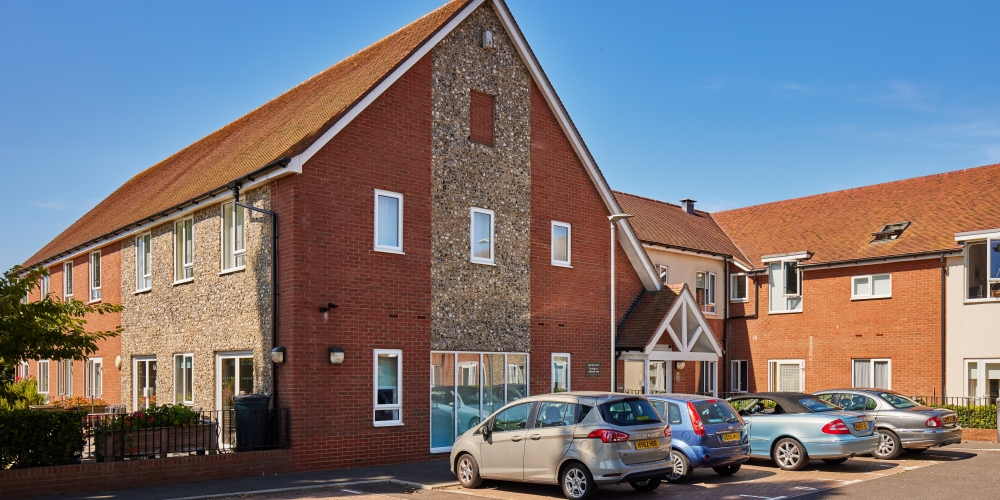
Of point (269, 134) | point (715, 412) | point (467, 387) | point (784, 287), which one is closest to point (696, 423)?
point (715, 412)

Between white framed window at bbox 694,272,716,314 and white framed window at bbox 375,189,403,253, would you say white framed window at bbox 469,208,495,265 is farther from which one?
white framed window at bbox 694,272,716,314

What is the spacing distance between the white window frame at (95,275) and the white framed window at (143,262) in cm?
303

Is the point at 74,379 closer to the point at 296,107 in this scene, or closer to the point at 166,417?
the point at 296,107

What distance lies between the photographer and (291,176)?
16297mm

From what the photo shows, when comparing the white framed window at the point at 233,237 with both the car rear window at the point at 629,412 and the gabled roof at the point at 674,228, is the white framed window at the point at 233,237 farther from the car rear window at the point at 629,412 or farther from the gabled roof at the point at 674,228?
the gabled roof at the point at 674,228

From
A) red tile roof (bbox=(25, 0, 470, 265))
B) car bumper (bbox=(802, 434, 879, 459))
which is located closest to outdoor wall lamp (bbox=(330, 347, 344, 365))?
red tile roof (bbox=(25, 0, 470, 265))

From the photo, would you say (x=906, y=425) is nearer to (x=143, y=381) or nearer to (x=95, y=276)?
(x=143, y=381)

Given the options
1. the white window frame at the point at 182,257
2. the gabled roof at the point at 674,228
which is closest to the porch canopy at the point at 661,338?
the gabled roof at the point at 674,228

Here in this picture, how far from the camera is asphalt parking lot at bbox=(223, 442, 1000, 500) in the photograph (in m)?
13.5

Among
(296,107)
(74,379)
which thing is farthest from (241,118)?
(74,379)

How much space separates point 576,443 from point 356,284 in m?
6.02

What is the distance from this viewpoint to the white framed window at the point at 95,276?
25.0 metres

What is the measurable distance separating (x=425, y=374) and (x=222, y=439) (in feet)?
13.4

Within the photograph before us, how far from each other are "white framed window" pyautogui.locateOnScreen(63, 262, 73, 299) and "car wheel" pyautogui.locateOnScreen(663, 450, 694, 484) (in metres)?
19.8
